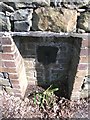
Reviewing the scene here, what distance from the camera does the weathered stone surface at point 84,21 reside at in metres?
1.68

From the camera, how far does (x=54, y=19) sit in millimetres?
1723

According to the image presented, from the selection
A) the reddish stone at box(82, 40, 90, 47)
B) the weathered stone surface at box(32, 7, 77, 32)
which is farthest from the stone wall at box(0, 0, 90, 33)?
the reddish stone at box(82, 40, 90, 47)

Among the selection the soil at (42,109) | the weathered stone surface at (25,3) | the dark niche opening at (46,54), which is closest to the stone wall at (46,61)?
the dark niche opening at (46,54)

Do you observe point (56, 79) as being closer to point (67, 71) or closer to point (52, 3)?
point (67, 71)

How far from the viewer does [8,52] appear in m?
2.01

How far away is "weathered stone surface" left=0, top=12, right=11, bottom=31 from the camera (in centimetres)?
176

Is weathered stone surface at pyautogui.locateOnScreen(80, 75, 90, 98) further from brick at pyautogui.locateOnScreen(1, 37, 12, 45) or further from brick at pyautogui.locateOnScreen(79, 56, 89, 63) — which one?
brick at pyautogui.locateOnScreen(1, 37, 12, 45)

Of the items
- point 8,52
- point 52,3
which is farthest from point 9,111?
point 52,3

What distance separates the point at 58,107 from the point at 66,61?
1.85 feet

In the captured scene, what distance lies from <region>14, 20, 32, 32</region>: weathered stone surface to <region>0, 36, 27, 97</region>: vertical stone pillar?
139mm

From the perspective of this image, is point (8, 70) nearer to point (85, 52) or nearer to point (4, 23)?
point (4, 23)

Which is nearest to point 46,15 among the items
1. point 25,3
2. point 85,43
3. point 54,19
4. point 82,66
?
point 54,19

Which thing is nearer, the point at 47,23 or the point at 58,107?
the point at 47,23

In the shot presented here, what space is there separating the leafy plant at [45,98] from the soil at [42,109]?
0.09ft
